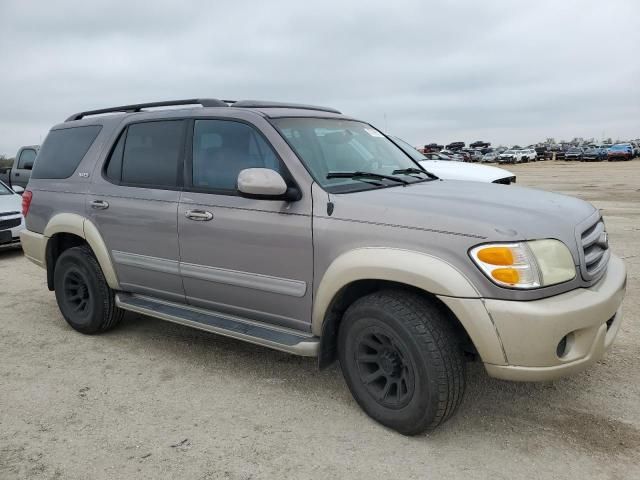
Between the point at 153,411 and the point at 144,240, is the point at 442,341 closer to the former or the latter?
the point at 153,411

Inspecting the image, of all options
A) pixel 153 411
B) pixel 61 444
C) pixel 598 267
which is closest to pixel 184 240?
pixel 153 411

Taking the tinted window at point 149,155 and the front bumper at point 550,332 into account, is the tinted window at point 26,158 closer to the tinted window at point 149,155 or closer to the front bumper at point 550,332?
the tinted window at point 149,155

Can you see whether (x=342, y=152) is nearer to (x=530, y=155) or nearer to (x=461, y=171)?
(x=461, y=171)

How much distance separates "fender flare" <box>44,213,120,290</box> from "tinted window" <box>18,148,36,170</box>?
11.2 m

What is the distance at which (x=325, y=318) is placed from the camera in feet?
10.9

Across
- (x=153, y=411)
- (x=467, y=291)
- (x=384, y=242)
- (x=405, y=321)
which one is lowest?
(x=153, y=411)

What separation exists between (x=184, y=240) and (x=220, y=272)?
1.26 feet

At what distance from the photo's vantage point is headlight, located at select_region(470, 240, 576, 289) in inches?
107

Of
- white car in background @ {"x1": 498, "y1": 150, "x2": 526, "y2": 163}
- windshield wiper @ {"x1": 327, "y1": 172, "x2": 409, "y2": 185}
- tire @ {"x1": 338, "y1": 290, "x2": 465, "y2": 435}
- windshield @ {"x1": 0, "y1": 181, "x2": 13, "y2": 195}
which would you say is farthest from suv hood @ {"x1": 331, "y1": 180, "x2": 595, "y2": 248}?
white car in background @ {"x1": 498, "y1": 150, "x2": 526, "y2": 163}

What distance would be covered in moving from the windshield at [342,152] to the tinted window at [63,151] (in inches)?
78.5

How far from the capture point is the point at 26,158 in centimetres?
1468

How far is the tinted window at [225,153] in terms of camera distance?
12.0 feet

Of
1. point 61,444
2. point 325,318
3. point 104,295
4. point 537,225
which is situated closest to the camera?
point 537,225

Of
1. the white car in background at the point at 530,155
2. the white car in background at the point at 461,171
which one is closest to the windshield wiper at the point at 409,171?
the white car in background at the point at 461,171
